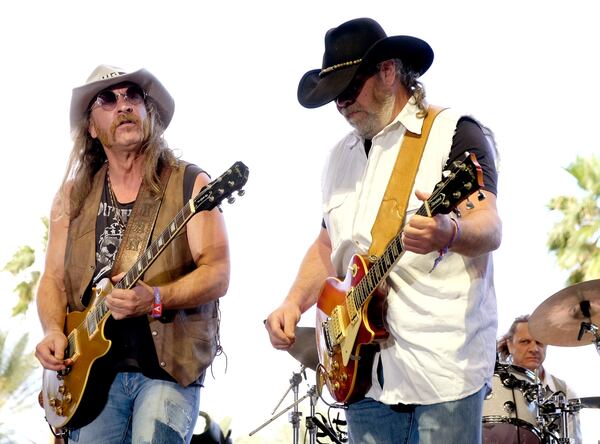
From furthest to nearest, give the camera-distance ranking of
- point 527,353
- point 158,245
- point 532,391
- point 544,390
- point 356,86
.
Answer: point 527,353 → point 544,390 → point 532,391 → point 158,245 → point 356,86

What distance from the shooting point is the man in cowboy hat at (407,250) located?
3109 millimetres

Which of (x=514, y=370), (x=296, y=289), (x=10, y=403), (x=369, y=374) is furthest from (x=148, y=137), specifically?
(x=10, y=403)

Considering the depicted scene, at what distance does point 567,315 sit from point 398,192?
4144mm

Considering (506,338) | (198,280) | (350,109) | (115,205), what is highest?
(506,338)

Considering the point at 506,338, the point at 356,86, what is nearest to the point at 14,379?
the point at 506,338

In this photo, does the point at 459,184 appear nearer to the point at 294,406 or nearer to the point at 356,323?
the point at 356,323

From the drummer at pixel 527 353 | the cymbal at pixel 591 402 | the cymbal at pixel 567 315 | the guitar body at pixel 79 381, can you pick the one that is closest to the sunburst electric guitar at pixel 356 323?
the guitar body at pixel 79 381

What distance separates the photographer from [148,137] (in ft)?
13.8

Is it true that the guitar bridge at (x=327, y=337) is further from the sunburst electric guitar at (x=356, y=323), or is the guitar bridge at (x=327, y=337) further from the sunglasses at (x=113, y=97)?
the sunglasses at (x=113, y=97)

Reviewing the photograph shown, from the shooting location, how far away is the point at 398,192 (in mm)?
3395

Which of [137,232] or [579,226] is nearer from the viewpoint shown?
[137,232]

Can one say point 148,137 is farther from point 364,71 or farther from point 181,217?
point 364,71

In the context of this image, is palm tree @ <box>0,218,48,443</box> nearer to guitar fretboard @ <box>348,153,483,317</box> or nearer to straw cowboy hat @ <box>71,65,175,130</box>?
straw cowboy hat @ <box>71,65,175,130</box>

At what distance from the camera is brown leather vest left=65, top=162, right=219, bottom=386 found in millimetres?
3703
